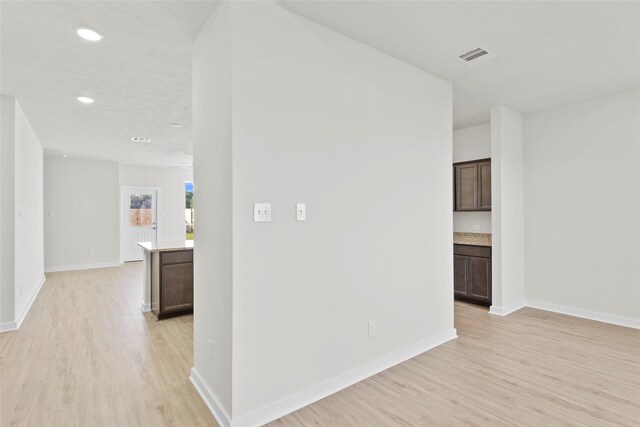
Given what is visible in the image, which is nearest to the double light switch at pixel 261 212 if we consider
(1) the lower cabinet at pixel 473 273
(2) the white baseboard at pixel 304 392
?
(2) the white baseboard at pixel 304 392

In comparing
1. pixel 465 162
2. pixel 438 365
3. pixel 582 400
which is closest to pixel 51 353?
pixel 438 365

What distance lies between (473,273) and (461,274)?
19 centimetres

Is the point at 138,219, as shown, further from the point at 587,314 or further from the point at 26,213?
the point at 587,314

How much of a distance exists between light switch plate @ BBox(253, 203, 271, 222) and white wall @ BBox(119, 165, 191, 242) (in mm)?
7713

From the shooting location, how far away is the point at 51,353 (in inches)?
124

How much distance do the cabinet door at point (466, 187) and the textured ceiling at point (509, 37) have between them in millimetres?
1504

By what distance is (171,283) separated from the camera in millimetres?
4160

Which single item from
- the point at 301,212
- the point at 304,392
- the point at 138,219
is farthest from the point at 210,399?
the point at 138,219

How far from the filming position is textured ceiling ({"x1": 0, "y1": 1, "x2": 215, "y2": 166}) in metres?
2.24

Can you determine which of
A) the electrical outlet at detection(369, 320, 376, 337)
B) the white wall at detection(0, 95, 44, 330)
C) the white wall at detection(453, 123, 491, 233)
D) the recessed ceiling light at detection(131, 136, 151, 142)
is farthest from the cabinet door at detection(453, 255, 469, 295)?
the white wall at detection(0, 95, 44, 330)

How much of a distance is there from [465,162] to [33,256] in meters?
6.96

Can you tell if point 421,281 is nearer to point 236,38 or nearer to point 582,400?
point 582,400

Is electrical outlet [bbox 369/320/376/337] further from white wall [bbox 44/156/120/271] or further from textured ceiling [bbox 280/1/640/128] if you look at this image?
white wall [bbox 44/156/120/271]

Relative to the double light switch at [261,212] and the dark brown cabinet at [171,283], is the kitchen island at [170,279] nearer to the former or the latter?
the dark brown cabinet at [171,283]
